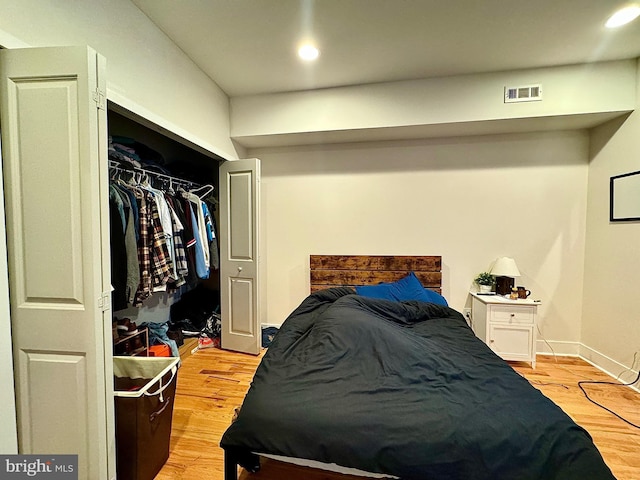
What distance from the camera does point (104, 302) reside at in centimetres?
126

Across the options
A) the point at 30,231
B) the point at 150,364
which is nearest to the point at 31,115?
the point at 30,231

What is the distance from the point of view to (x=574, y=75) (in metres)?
2.38

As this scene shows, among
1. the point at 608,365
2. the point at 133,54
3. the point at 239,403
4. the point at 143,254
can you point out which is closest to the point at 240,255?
the point at 143,254

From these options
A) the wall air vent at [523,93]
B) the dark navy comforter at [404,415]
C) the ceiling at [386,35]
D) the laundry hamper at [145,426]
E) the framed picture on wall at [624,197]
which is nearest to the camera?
the dark navy comforter at [404,415]

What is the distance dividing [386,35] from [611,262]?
277cm

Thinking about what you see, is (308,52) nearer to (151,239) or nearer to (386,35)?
(386,35)

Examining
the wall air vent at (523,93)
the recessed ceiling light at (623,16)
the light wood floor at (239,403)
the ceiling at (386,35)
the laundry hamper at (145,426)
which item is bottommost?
the light wood floor at (239,403)

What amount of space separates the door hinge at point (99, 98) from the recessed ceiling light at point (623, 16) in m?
3.06

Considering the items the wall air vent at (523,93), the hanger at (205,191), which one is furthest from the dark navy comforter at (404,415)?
the wall air vent at (523,93)

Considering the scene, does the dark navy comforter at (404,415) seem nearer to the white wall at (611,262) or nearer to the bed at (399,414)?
the bed at (399,414)

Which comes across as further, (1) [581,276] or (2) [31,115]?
(1) [581,276]

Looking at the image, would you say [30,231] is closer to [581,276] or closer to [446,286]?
[446,286]

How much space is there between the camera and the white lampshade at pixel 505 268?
2715 mm

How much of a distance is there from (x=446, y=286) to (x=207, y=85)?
317 cm
